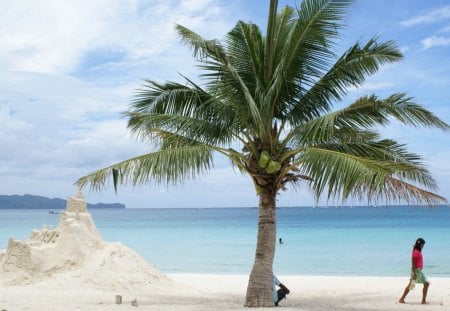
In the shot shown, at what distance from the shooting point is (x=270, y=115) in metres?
11.5

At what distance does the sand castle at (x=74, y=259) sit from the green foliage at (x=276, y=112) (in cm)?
426

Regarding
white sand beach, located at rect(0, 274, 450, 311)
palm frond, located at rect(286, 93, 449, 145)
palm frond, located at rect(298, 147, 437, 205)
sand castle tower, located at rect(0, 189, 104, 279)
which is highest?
palm frond, located at rect(286, 93, 449, 145)

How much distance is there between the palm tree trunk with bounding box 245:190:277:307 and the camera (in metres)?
11.6

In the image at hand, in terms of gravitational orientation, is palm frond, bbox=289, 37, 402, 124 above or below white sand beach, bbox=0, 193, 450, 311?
above

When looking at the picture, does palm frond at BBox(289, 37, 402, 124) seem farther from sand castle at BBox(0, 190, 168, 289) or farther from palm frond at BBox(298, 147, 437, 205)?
sand castle at BBox(0, 190, 168, 289)

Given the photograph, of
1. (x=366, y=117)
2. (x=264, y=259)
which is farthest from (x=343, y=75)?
(x=264, y=259)

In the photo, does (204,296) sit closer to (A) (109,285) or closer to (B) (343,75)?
(A) (109,285)

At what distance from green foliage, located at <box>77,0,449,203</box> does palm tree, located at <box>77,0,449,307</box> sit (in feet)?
0.06

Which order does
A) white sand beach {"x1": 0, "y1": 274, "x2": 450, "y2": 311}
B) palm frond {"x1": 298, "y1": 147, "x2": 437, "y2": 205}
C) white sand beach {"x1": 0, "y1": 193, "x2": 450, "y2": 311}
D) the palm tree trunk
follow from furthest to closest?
white sand beach {"x1": 0, "y1": 193, "x2": 450, "y2": 311}
white sand beach {"x1": 0, "y1": 274, "x2": 450, "y2": 311}
the palm tree trunk
palm frond {"x1": 298, "y1": 147, "x2": 437, "y2": 205}

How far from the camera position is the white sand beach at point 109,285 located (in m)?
12.2

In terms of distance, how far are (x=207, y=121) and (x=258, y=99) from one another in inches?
45.8

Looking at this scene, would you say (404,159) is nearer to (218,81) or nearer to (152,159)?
(218,81)

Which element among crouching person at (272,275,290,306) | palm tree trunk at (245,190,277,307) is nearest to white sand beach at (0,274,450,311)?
crouching person at (272,275,290,306)

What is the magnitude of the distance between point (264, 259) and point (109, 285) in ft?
14.8
